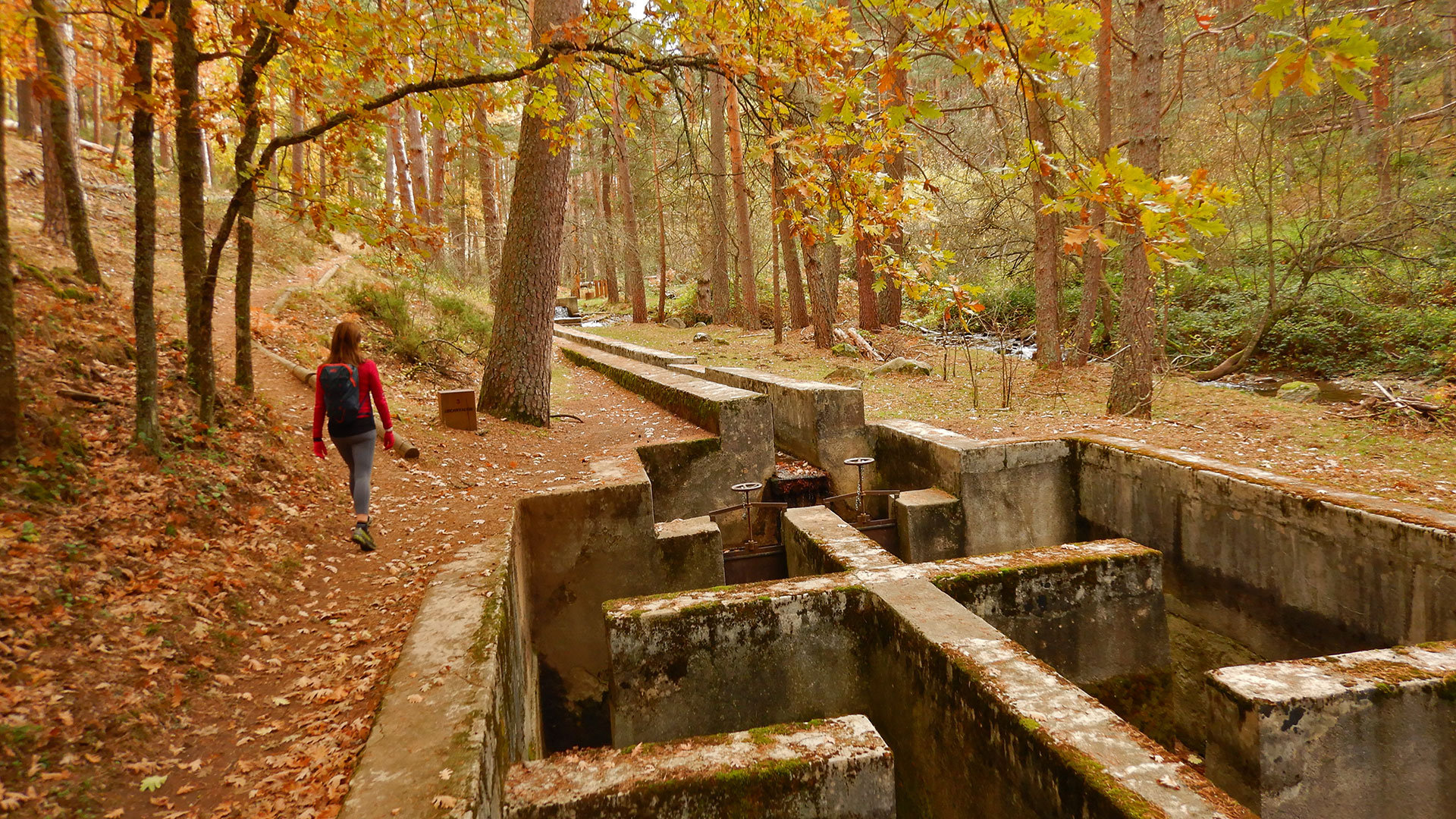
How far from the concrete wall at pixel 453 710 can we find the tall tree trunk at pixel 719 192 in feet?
43.2

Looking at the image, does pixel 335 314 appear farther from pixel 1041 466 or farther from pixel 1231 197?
pixel 1231 197

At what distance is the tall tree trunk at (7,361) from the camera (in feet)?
13.3

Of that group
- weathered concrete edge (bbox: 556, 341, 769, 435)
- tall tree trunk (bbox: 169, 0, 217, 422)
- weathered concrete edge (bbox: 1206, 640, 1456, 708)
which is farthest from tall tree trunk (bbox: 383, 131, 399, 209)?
weathered concrete edge (bbox: 1206, 640, 1456, 708)

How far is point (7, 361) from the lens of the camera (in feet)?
13.3

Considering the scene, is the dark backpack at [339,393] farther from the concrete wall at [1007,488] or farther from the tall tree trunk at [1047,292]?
the tall tree trunk at [1047,292]

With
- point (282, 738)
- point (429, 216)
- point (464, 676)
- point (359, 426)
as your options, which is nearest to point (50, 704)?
point (282, 738)

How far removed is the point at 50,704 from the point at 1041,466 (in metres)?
7.49

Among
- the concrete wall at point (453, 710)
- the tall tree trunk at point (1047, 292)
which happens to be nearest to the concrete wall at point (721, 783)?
the concrete wall at point (453, 710)

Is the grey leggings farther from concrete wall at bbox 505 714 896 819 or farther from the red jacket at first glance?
concrete wall at bbox 505 714 896 819

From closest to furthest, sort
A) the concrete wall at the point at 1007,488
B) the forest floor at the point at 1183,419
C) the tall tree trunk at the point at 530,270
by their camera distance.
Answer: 1. the forest floor at the point at 1183,419
2. the concrete wall at the point at 1007,488
3. the tall tree trunk at the point at 530,270

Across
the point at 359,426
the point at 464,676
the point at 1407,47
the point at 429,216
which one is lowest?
the point at 464,676

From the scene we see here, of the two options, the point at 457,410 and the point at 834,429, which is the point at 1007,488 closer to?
the point at 834,429

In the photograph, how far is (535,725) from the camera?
5258 millimetres

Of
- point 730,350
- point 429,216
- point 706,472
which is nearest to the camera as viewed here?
point 706,472
